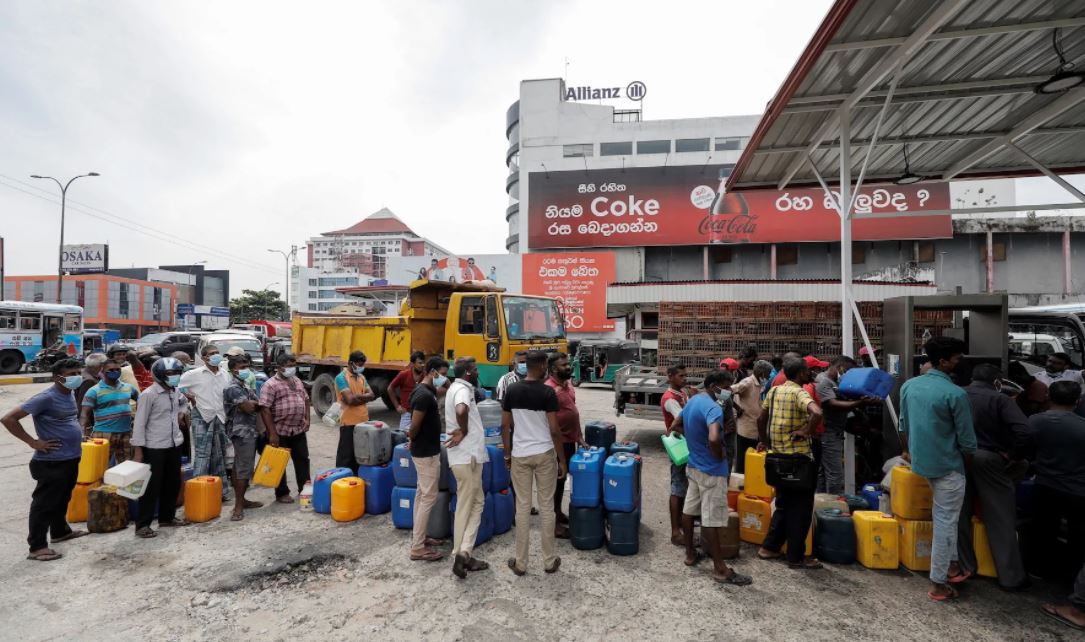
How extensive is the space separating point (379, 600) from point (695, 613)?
2306 millimetres

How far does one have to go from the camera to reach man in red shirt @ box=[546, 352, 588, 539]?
207 inches

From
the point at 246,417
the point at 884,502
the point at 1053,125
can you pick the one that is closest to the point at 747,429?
the point at 884,502

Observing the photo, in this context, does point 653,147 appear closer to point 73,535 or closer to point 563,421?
point 563,421

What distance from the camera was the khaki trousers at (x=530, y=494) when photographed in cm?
430

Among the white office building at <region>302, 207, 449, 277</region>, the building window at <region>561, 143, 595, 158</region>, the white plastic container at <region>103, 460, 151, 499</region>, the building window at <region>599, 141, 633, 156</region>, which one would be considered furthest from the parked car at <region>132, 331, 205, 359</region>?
the white office building at <region>302, 207, 449, 277</region>

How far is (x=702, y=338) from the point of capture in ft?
33.5

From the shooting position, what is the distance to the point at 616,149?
157 ft

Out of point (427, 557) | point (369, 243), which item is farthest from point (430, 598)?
point (369, 243)

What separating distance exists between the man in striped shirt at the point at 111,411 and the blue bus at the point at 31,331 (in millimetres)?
18050

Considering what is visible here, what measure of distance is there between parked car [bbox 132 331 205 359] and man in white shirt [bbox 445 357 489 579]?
829 inches

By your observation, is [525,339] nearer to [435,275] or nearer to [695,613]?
[695,613]

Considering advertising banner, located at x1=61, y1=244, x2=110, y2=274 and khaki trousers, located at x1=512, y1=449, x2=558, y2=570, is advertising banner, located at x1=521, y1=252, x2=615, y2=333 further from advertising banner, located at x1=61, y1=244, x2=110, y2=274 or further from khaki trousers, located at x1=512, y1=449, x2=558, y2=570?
advertising banner, located at x1=61, y1=244, x2=110, y2=274

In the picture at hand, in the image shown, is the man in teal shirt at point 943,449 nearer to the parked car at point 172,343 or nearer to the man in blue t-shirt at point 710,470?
the man in blue t-shirt at point 710,470

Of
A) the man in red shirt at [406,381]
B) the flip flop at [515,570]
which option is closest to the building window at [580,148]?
the man in red shirt at [406,381]
